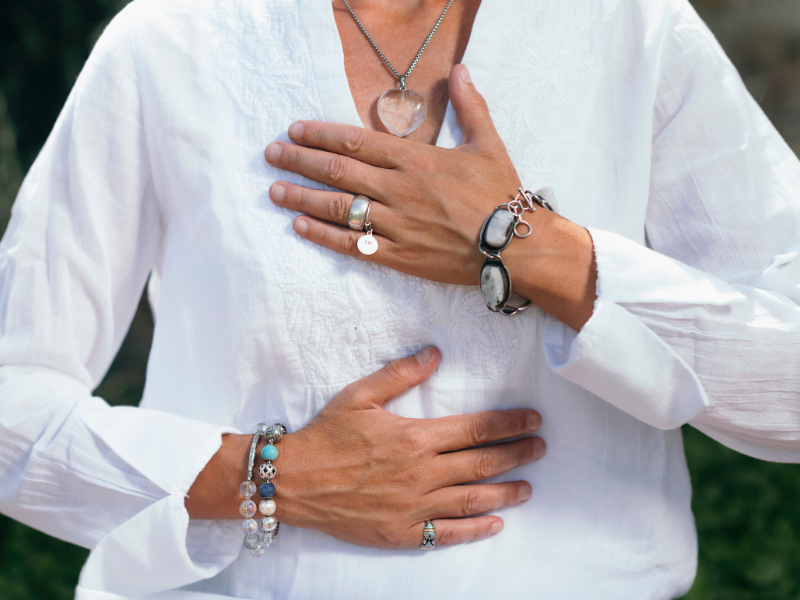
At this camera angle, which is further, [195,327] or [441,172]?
[195,327]

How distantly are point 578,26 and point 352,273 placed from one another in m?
0.57

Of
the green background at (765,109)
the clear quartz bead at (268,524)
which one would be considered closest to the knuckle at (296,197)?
the clear quartz bead at (268,524)

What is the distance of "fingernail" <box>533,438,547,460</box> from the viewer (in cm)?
107

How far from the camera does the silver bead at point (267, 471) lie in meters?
1.03

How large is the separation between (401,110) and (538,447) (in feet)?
1.92

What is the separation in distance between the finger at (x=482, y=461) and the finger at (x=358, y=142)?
0.46 m

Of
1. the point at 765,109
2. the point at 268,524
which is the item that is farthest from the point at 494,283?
the point at 765,109

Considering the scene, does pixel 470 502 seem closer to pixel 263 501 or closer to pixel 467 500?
pixel 467 500

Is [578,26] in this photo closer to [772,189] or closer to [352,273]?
[772,189]

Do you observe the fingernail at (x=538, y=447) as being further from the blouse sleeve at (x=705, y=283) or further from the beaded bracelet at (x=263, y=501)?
the beaded bracelet at (x=263, y=501)

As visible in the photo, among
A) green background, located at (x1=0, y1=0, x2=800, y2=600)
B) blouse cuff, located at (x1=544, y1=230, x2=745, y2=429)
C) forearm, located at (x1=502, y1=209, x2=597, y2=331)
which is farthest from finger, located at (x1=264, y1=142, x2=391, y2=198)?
green background, located at (x1=0, y1=0, x2=800, y2=600)

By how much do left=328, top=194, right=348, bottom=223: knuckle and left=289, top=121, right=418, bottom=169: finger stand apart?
0.07 m

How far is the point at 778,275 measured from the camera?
3.30 ft

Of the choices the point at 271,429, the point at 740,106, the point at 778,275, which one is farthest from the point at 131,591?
the point at 740,106
